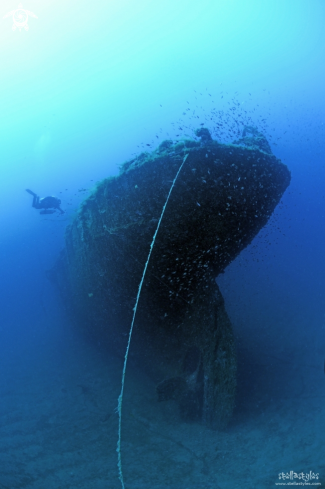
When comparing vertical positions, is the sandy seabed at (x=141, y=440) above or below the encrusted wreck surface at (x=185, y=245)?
below

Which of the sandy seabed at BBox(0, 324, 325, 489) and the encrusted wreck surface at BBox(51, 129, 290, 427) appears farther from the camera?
the encrusted wreck surface at BBox(51, 129, 290, 427)

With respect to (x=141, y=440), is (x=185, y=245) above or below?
above

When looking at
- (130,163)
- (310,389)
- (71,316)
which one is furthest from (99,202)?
(310,389)

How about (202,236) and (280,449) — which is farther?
(202,236)

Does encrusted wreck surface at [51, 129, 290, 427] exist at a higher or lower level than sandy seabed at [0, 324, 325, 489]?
higher

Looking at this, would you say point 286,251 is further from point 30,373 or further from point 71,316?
point 30,373

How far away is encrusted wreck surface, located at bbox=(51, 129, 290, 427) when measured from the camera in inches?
138

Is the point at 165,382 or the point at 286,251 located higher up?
the point at 286,251

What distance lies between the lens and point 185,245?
3.73 metres

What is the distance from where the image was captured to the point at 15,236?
404 inches

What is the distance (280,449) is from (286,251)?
9810mm

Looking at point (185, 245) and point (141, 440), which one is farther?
point (185, 245)

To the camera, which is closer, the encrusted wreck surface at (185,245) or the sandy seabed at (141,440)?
the sandy seabed at (141,440)

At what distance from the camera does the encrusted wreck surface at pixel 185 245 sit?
3.50m
